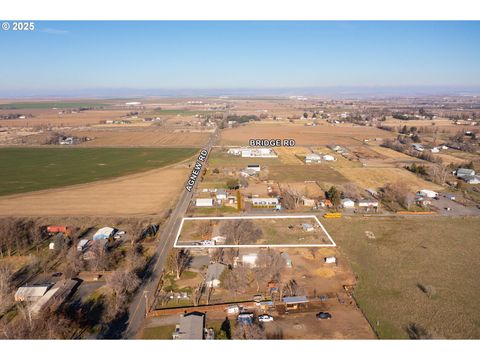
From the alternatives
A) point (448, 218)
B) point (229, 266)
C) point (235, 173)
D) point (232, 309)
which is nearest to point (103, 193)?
point (235, 173)

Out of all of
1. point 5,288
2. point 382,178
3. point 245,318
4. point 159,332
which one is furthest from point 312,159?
point 5,288

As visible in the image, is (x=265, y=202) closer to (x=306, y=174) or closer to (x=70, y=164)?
(x=306, y=174)

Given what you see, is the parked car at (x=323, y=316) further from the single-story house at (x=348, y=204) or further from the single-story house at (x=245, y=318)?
the single-story house at (x=348, y=204)

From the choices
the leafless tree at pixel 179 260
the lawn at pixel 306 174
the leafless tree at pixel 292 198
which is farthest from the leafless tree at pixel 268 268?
the lawn at pixel 306 174

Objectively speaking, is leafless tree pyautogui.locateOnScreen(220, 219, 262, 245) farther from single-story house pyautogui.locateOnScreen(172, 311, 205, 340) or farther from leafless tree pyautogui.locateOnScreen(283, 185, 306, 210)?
single-story house pyautogui.locateOnScreen(172, 311, 205, 340)

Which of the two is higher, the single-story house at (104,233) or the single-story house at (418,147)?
the single-story house at (418,147)

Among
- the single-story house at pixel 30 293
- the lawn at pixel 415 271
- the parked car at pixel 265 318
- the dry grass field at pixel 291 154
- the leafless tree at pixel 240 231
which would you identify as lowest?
the lawn at pixel 415 271

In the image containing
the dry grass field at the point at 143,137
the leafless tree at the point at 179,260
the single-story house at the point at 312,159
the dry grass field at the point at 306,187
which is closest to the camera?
the leafless tree at the point at 179,260

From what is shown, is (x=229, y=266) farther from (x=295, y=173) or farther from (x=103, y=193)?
(x=295, y=173)
